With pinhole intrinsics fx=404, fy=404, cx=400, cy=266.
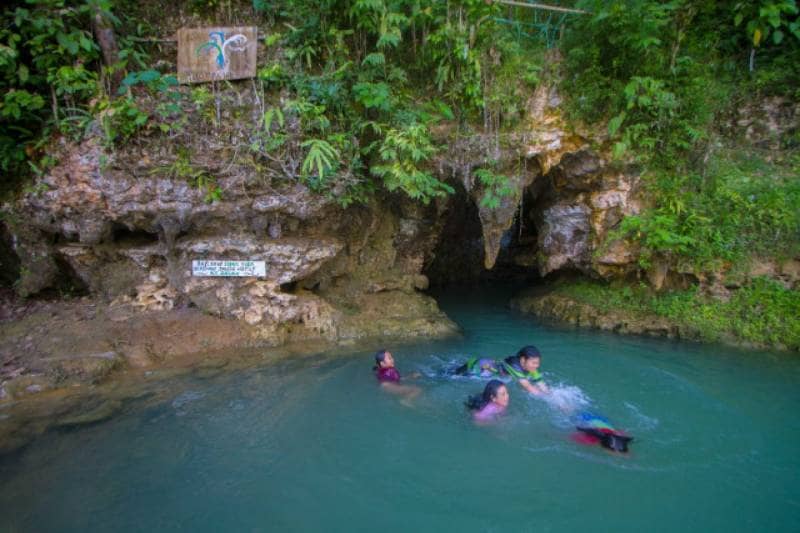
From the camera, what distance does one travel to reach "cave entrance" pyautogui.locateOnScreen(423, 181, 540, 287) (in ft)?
47.7

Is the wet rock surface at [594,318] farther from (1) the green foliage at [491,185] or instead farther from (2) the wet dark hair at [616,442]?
(2) the wet dark hair at [616,442]

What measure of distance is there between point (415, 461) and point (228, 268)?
5652 mm

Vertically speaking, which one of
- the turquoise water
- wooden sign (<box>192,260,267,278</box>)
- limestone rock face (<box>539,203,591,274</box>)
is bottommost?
the turquoise water

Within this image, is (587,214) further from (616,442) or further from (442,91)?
(616,442)

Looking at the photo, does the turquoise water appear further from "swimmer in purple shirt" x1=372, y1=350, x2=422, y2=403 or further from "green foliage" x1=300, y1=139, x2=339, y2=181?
"green foliage" x1=300, y1=139, x2=339, y2=181

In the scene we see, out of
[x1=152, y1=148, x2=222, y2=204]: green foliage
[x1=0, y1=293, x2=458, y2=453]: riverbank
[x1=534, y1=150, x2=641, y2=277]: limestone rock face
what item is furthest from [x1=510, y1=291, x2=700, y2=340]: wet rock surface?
[x1=152, y1=148, x2=222, y2=204]: green foliage

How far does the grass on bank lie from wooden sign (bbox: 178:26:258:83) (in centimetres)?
990

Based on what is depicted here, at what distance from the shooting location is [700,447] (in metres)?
4.93

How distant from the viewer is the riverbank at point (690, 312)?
7.96m

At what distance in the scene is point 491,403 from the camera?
18.0 ft

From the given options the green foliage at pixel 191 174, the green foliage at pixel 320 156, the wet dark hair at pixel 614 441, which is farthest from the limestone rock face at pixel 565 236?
the green foliage at pixel 191 174

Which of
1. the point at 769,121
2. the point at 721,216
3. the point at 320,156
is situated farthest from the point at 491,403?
the point at 769,121

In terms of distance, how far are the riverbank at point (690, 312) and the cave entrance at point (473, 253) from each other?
11.1 ft

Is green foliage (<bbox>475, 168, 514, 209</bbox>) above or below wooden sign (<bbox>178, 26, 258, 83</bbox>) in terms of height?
below
